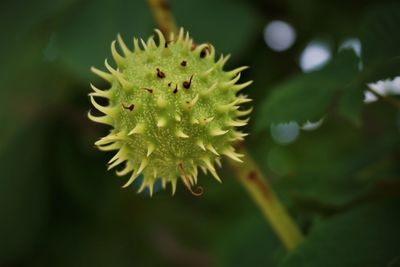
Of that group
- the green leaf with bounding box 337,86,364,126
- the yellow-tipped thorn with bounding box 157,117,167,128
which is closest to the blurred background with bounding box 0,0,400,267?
the green leaf with bounding box 337,86,364,126

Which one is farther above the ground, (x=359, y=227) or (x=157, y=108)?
(x=157, y=108)

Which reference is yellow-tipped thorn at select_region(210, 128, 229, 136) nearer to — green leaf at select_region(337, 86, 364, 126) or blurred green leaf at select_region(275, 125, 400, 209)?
green leaf at select_region(337, 86, 364, 126)

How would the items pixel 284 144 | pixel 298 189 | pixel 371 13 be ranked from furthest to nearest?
pixel 284 144
pixel 298 189
pixel 371 13

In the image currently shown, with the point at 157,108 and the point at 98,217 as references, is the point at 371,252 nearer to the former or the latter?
the point at 157,108

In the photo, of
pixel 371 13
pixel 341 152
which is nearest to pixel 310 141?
pixel 341 152

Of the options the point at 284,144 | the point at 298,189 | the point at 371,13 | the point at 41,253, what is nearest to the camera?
the point at 371,13

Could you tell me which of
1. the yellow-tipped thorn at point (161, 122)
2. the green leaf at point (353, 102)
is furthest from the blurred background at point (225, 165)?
the yellow-tipped thorn at point (161, 122)

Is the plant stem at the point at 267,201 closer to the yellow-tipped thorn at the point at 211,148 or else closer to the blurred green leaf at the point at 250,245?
the blurred green leaf at the point at 250,245
